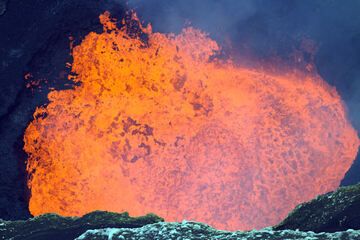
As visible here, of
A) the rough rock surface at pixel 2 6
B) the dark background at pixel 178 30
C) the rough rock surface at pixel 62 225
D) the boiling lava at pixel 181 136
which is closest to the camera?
the rough rock surface at pixel 62 225

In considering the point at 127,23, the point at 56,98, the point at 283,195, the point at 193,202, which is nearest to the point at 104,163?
the point at 56,98

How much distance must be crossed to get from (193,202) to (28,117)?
497cm

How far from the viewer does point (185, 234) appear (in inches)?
258

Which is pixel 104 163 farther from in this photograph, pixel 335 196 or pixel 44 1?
pixel 335 196

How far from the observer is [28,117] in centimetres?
934

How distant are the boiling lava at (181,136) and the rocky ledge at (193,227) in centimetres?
200

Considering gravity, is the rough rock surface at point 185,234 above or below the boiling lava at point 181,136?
below

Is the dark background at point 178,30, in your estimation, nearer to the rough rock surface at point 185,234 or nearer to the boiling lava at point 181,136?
the boiling lava at point 181,136

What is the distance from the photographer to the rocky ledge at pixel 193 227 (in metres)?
6.17

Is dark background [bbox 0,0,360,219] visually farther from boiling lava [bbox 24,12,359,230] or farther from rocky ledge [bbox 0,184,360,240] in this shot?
rocky ledge [bbox 0,184,360,240]

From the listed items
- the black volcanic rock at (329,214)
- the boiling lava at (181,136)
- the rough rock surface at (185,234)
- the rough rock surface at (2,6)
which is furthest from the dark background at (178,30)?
the black volcanic rock at (329,214)

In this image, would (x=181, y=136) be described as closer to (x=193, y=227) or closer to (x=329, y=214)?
(x=193, y=227)

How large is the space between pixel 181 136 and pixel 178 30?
2843mm

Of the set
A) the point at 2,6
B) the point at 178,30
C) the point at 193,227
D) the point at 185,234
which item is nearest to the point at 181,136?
the point at 178,30
